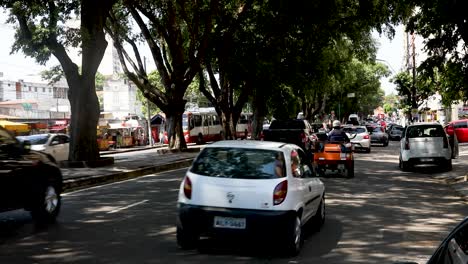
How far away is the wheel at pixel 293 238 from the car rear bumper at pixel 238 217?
0.31 feet

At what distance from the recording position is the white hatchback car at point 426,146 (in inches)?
787

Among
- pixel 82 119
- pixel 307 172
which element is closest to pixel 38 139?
pixel 82 119

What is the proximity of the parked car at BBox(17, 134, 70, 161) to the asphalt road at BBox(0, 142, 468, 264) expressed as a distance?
1021 centimetres

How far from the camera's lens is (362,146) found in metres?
33.4

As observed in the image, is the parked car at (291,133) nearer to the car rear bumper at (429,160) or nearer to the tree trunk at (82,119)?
the car rear bumper at (429,160)

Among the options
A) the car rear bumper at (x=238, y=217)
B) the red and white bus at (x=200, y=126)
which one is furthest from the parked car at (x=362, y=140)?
the car rear bumper at (x=238, y=217)

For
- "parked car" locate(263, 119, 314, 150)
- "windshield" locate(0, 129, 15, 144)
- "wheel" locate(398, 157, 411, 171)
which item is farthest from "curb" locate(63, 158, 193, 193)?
"wheel" locate(398, 157, 411, 171)

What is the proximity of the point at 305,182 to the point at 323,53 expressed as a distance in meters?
31.1

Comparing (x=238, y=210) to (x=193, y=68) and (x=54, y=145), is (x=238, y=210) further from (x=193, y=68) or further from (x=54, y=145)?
(x=193, y=68)

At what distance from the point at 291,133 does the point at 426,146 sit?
221 inches

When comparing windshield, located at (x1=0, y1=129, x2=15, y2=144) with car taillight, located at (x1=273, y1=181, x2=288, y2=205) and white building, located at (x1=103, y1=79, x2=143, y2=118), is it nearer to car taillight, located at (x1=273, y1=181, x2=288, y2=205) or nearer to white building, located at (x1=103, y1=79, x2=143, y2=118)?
car taillight, located at (x1=273, y1=181, x2=288, y2=205)

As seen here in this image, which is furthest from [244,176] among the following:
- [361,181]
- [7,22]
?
[7,22]

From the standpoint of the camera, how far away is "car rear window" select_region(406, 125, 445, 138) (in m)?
20.2

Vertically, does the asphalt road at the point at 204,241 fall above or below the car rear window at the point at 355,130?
below
